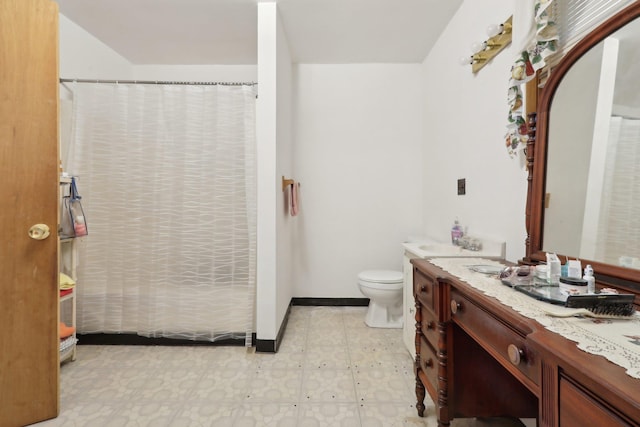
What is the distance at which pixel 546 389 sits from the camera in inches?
22.4

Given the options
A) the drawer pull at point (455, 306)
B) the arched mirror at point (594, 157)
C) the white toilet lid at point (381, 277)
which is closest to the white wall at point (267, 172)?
the white toilet lid at point (381, 277)

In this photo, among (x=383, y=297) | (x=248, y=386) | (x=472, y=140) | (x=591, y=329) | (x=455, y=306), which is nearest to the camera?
(x=591, y=329)

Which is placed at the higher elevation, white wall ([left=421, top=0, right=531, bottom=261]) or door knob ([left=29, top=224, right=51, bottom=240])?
white wall ([left=421, top=0, right=531, bottom=261])

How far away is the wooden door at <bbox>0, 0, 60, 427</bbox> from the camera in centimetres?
130

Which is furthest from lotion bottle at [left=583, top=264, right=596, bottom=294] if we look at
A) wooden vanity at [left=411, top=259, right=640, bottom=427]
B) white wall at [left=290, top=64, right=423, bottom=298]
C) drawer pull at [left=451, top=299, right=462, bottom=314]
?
white wall at [left=290, top=64, right=423, bottom=298]

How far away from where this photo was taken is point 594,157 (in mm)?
939

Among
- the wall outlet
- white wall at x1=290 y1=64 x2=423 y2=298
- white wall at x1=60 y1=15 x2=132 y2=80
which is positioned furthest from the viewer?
white wall at x1=290 y1=64 x2=423 y2=298

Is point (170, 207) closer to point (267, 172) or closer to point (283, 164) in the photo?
point (267, 172)

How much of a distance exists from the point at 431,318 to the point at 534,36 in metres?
1.27

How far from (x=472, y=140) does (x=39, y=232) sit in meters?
2.54

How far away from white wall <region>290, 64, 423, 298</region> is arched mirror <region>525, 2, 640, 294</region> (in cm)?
172

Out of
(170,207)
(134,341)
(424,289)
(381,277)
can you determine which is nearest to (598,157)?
(424,289)

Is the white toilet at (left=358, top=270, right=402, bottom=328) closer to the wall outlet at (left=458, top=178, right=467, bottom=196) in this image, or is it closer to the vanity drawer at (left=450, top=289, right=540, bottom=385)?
the wall outlet at (left=458, top=178, right=467, bottom=196)

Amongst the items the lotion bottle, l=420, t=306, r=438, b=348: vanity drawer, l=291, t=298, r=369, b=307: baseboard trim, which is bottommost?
l=291, t=298, r=369, b=307: baseboard trim
